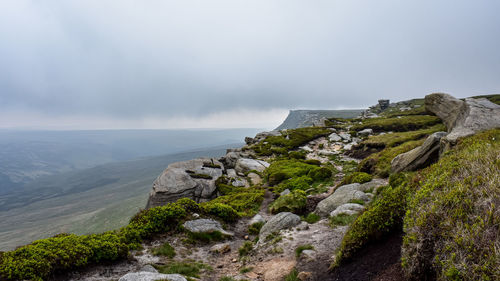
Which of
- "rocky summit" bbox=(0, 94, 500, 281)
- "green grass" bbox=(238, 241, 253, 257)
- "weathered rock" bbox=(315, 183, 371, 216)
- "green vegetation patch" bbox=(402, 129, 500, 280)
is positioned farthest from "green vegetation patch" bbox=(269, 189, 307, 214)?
"green vegetation patch" bbox=(402, 129, 500, 280)

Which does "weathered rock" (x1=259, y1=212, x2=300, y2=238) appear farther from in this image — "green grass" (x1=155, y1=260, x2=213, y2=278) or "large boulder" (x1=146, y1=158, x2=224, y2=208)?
"large boulder" (x1=146, y1=158, x2=224, y2=208)

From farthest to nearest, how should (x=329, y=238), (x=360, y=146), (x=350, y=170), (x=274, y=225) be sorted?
1. (x=360, y=146)
2. (x=350, y=170)
3. (x=274, y=225)
4. (x=329, y=238)

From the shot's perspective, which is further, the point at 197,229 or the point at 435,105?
the point at 435,105

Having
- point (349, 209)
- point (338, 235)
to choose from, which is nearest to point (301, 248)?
point (338, 235)

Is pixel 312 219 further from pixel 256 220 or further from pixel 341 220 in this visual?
pixel 256 220

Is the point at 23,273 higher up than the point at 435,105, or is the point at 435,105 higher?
the point at 435,105

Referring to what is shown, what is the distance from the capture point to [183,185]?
2930 cm

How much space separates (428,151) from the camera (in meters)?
14.9

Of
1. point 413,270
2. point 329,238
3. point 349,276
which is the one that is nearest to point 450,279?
point 413,270

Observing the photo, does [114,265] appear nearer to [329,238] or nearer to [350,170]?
[329,238]

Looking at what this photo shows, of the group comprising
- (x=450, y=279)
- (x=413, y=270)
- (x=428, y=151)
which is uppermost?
(x=428, y=151)

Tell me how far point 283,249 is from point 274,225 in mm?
2445

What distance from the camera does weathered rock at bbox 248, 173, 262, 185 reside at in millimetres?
31903

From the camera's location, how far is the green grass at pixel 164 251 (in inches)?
438
